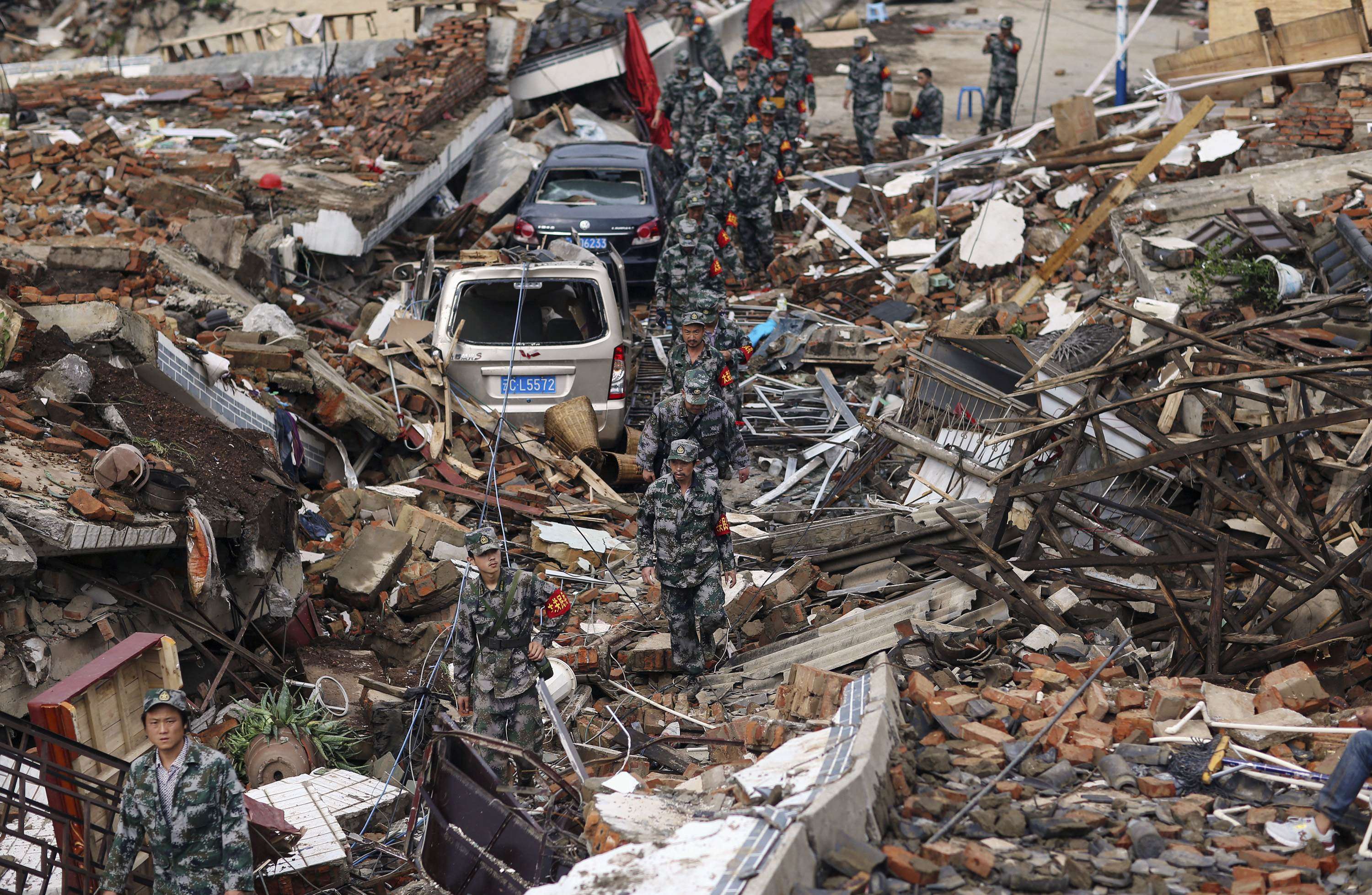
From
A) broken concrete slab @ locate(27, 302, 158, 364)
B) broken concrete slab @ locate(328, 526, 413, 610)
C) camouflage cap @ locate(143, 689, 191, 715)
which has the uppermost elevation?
broken concrete slab @ locate(27, 302, 158, 364)

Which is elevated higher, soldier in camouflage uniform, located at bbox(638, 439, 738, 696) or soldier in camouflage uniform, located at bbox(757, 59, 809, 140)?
soldier in camouflage uniform, located at bbox(757, 59, 809, 140)

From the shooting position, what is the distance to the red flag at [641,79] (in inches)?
→ 779

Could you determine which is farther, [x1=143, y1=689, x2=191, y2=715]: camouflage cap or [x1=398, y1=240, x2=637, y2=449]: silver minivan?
[x1=398, y1=240, x2=637, y2=449]: silver minivan

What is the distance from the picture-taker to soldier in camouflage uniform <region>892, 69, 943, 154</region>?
19.1 m

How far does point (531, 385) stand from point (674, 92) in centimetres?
1002

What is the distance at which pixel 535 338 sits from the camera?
10.1 meters

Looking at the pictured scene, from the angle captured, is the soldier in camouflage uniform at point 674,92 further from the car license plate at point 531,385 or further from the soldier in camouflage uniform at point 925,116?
the car license plate at point 531,385

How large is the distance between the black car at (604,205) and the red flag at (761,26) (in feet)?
26.0

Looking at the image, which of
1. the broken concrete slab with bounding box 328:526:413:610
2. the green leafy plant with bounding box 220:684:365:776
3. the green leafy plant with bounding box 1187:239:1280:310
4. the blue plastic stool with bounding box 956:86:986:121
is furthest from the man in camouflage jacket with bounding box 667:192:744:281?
the blue plastic stool with bounding box 956:86:986:121

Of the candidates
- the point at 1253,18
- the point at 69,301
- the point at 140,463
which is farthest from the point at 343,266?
the point at 1253,18

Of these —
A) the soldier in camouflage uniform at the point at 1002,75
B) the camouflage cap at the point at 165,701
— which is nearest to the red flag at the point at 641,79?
the soldier in camouflage uniform at the point at 1002,75

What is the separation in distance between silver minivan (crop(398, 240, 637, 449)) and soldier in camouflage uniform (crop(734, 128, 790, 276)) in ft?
17.1

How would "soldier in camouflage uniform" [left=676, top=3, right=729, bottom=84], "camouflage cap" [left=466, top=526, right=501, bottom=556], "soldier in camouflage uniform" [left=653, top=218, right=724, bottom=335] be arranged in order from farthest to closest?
"soldier in camouflage uniform" [left=676, top=3, right=729, bottom=84], "soldier in camouflage uniform" [left=653, top=218, right=724, bottom=335], "camouflage cap" [left=466, top=526, right=501, bottom=556]

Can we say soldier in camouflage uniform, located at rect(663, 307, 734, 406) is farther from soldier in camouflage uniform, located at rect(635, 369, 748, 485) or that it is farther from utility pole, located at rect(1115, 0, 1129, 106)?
utility pole, located at rect(1115, 0, 1129, 106)
